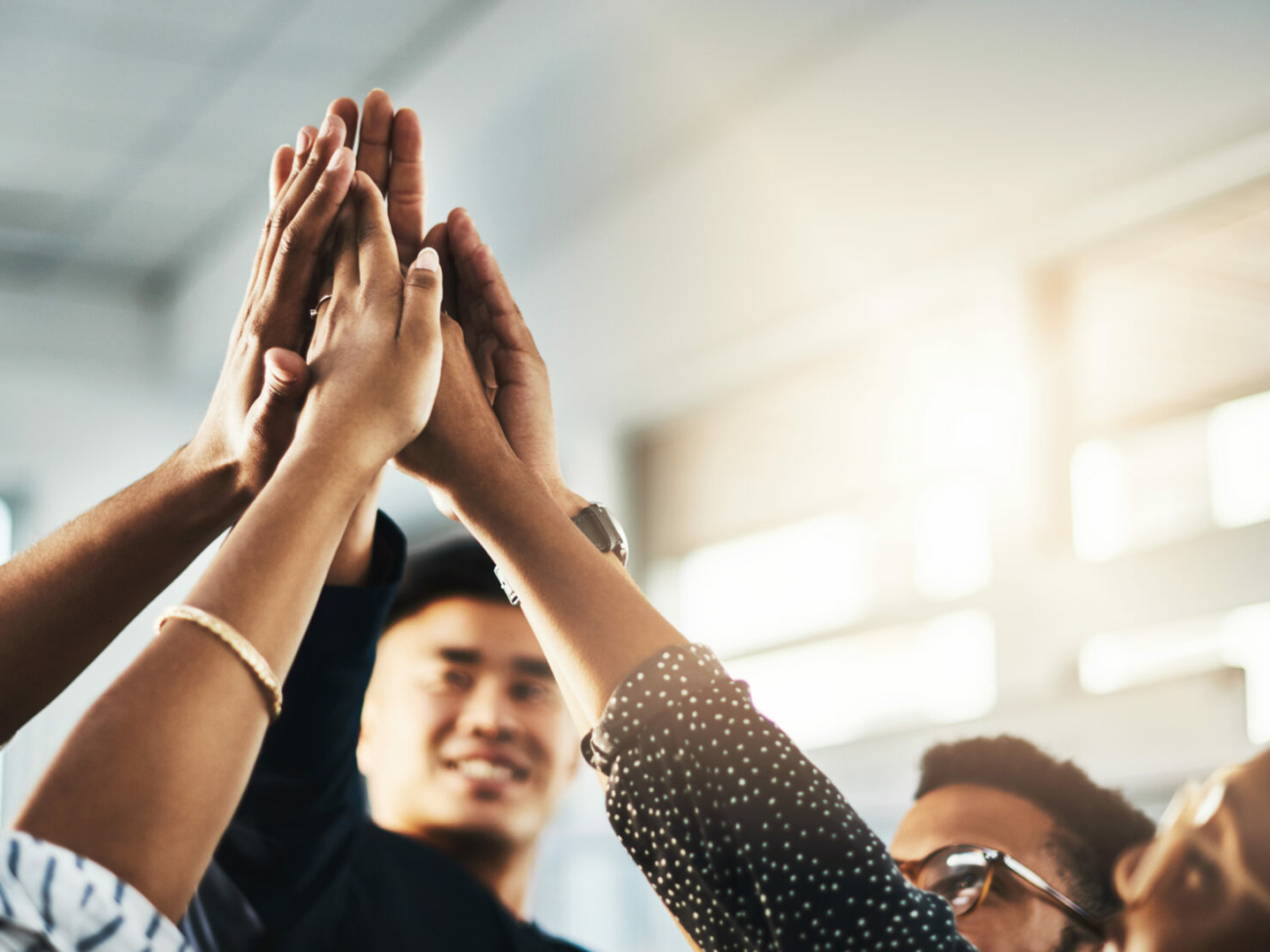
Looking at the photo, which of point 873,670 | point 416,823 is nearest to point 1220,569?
point 873,670

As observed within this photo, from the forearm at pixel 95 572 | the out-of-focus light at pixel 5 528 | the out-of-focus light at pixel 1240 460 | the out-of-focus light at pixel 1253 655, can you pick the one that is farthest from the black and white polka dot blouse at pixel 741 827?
the out-of-focus light at pixel 5 528

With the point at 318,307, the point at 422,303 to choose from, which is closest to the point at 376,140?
the point at 318,307

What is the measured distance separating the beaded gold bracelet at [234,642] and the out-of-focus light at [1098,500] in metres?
2.51

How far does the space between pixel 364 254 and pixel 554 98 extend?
6.34ft

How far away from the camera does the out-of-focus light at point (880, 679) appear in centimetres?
300

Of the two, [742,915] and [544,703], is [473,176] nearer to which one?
[544,703]

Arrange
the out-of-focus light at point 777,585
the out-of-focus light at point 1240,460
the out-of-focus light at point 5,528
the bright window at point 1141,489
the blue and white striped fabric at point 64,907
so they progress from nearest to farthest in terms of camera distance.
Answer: the blue and white striped fabric at point 64,907 → the out-of-focus light at point 1240,460 → the bright window at point 1141,489 → the out-of-focus light at point 777,585 → the out-of-focus light at point 5,528

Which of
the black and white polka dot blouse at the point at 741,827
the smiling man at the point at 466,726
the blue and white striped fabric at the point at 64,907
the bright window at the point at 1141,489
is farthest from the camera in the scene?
the bright window at the point at 1141,489

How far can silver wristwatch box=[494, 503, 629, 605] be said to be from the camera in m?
0.72

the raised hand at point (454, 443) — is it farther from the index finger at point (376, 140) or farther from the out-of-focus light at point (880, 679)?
the out-of-focus light at point (880, 679)

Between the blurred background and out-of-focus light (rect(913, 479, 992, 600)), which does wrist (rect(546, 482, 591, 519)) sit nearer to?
the blurred background

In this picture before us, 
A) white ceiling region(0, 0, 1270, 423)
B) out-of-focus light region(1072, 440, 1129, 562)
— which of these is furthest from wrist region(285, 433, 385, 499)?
out-of-focus light region(1072, 440, 1129, 562)

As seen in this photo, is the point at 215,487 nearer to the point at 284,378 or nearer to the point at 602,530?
the point at 284,378

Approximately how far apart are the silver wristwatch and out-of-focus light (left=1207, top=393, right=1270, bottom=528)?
2.08 metres
